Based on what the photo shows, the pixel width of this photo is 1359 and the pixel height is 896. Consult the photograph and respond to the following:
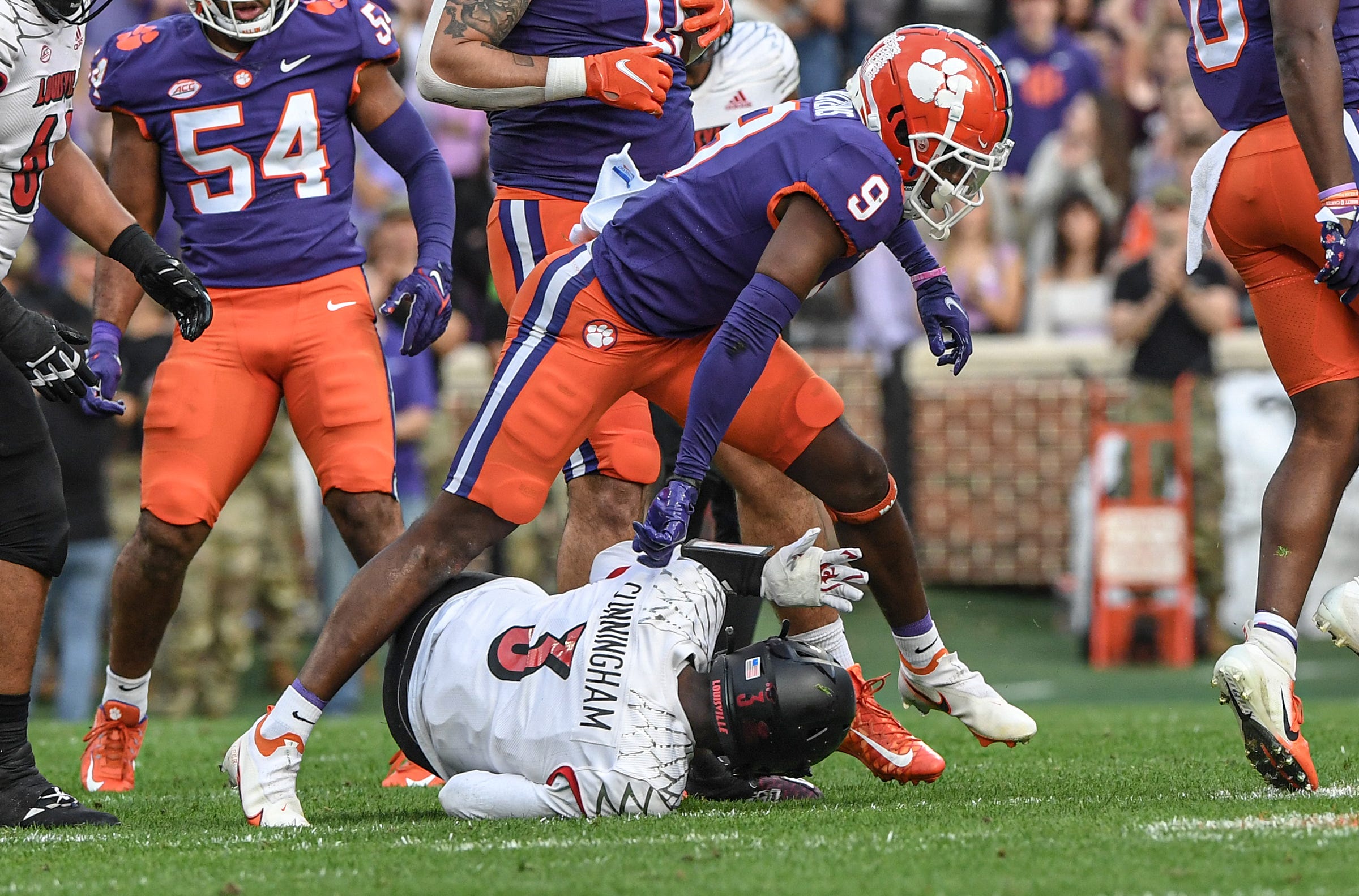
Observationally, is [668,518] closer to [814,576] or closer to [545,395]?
[814,576]

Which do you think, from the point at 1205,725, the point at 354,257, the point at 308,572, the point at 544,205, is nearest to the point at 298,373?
the point at 354,257

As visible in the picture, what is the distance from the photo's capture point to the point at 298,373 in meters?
5.08

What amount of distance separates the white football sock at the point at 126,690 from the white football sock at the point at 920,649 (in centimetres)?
222

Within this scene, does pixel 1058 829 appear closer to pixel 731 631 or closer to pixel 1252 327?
pixel 731 631

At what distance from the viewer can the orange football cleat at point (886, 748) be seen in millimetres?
4547

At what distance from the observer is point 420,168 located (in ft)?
17.7

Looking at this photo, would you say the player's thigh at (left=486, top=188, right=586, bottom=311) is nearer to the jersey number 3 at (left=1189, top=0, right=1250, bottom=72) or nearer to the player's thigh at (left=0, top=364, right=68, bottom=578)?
the player's thigh at (left=0, top=364, right=68, bottom=578)

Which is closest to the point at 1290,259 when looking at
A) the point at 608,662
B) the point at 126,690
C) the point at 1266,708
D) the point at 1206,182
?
the point at 1206,182

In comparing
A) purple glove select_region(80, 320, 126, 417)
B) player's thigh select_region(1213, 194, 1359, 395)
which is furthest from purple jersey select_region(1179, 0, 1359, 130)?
purple glove select_region(80, 320, 126, 417)

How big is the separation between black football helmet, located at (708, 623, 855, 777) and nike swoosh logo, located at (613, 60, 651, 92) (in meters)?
1.69

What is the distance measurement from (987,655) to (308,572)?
3.98 metres

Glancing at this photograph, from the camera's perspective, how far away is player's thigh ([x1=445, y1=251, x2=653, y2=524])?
4191 millimetres

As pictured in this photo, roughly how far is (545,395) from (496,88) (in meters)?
1.08

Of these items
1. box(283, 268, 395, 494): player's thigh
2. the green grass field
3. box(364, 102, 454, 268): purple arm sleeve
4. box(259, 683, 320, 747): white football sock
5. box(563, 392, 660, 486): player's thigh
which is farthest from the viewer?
box(364, 102, 454, 268): purple arm sleeve
